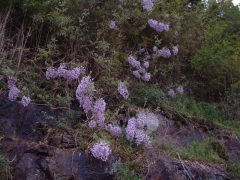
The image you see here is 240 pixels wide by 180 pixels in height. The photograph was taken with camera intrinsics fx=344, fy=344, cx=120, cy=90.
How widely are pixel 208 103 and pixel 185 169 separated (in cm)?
330

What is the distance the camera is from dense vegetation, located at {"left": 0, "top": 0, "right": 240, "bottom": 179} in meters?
5.39

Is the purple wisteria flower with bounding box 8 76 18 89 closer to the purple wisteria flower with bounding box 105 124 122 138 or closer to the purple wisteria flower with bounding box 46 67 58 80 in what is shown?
the purple wisteria flower with bounding box 46 67 58 80

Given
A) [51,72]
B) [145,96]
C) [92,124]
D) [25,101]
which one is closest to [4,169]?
[25,101]

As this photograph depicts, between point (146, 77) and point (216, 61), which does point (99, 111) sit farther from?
point (216, 61)

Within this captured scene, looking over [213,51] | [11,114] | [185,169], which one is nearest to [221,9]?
[213,51]

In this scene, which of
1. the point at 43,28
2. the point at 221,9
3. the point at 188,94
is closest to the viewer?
the point at 43,28

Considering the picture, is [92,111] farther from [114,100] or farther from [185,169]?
[185,169]

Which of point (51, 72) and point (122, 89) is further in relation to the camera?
point (122, 89)

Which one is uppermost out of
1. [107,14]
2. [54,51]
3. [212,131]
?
[107,14]

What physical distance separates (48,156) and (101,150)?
0.73 m

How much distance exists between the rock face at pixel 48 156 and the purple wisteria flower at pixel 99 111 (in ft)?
1.44

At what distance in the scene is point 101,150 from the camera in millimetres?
4473

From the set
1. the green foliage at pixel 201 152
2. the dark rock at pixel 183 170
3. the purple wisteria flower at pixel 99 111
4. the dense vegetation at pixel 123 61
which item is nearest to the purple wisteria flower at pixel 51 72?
the dense vegetation at pixel 123 61

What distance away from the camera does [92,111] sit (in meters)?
4.99
